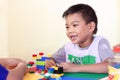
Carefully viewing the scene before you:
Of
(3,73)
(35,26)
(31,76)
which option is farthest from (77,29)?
(35,26)

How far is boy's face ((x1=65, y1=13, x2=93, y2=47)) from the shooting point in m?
1.03

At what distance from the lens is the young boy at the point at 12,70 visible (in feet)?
2.37

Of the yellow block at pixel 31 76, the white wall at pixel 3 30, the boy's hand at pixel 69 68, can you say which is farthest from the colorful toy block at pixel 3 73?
the white wall at pixel 3 30

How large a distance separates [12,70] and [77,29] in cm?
36

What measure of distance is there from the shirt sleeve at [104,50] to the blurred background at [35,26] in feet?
1.56

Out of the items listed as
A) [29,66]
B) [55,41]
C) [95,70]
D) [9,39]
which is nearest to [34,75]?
[29,66]

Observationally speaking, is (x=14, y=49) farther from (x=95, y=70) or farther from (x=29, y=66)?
(x=95, y=70)

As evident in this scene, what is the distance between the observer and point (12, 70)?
81cm

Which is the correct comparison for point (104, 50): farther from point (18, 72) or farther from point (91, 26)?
point (18, 72)

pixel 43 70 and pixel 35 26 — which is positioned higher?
pixel 35 26

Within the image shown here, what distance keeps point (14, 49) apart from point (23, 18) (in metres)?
0.23

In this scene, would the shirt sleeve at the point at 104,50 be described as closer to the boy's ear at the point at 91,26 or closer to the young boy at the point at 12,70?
the boy's ear at the point at 91,26

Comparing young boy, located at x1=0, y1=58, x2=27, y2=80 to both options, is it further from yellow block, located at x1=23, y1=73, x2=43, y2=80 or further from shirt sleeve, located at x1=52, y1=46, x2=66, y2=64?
shirt sleeve, located at x1=52, y1=46, x2=66, y2=64

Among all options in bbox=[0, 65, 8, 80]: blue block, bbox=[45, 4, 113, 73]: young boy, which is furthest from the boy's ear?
bbox=[0, 65, 8, 80]: blue block
